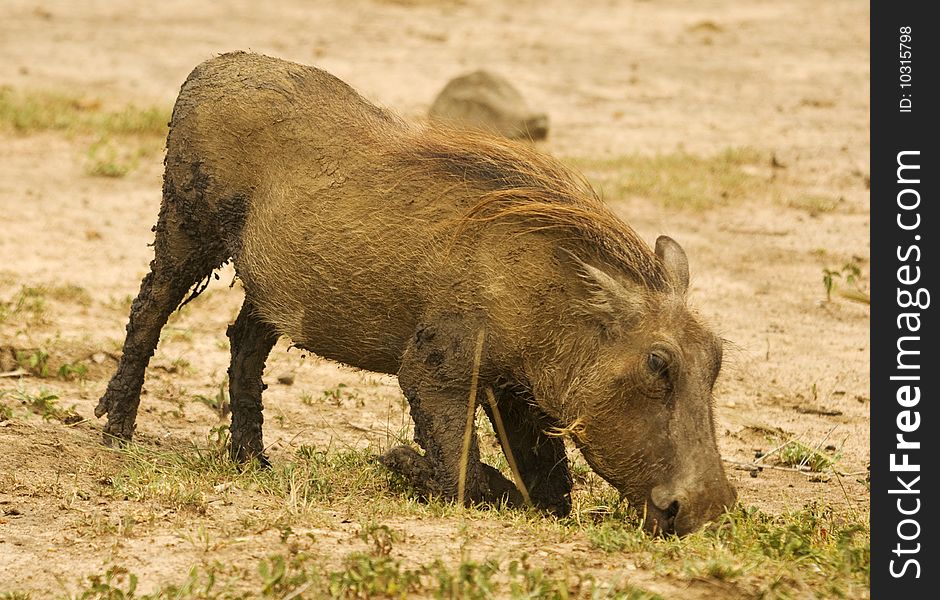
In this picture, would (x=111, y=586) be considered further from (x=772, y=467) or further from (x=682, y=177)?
(x=682, y=177)

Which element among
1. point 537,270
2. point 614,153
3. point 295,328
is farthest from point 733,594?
point 614,153

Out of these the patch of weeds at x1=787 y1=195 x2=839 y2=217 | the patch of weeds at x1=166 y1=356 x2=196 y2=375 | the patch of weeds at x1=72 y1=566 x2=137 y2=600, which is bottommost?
the patch of weeds at x1=72 y1=566 x2=137 y2=600

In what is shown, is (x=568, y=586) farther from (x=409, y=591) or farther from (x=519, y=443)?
(x=519, y=443)

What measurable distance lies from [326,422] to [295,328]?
47.3 inches

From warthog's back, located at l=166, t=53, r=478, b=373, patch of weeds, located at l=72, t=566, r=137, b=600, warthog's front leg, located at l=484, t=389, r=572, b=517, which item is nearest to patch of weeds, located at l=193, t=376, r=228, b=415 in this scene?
warthog's back, located at l=166, t=53, r=478, b=373

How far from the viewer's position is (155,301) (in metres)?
5.45

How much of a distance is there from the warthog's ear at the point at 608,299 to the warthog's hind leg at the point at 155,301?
160cm

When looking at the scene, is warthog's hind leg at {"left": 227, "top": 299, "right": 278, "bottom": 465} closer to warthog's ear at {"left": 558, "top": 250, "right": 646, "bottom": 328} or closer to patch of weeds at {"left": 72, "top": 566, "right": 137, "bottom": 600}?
warthog's ear at {"left": 558, "top": 250, "right": 646, "bottom": 328}

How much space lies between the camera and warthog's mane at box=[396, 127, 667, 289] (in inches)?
176

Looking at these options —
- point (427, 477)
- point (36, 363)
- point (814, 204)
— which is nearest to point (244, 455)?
point (427, 477)

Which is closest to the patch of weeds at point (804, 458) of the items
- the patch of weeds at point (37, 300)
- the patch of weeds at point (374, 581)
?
the patch of weeds at point (374, 581)

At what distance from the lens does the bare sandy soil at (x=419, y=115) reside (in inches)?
191

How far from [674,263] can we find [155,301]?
83.3 inches
